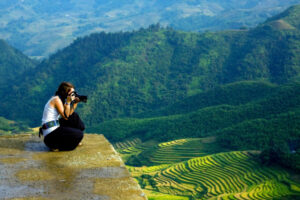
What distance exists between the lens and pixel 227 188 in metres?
35.8

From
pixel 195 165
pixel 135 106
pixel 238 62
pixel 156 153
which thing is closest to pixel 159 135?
pixel 156 153

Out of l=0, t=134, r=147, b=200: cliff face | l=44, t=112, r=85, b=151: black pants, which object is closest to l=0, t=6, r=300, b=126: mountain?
l=44, t=112, r=85, b=151: black pants

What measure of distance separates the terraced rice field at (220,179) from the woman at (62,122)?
930 inches

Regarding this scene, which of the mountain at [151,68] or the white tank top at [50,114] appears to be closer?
the white tank top at [50,114]

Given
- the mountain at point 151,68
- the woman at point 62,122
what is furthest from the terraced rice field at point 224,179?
the mountain at point 151,68

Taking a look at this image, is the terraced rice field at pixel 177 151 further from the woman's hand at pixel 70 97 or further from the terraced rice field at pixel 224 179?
the woman's hand at pixel 70 97

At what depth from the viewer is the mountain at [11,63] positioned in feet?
454

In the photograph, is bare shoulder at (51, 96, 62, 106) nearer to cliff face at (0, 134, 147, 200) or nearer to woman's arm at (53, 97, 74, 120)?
woman's arm at (53, 97, 74, 120)

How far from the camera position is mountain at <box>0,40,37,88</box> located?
13850 centimetres

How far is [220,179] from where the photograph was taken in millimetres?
38469

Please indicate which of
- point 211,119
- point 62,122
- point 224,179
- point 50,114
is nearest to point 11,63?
point 211,119

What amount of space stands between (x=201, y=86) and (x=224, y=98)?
24476 millimetres

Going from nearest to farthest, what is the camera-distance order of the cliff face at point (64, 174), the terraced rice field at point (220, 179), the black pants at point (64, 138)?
the cliff face at point (64, 174) < the black pants at point (64, 138) < the terraced rice field at point (220, 179)

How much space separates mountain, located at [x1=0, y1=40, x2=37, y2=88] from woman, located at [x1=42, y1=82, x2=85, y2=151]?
136 metres
